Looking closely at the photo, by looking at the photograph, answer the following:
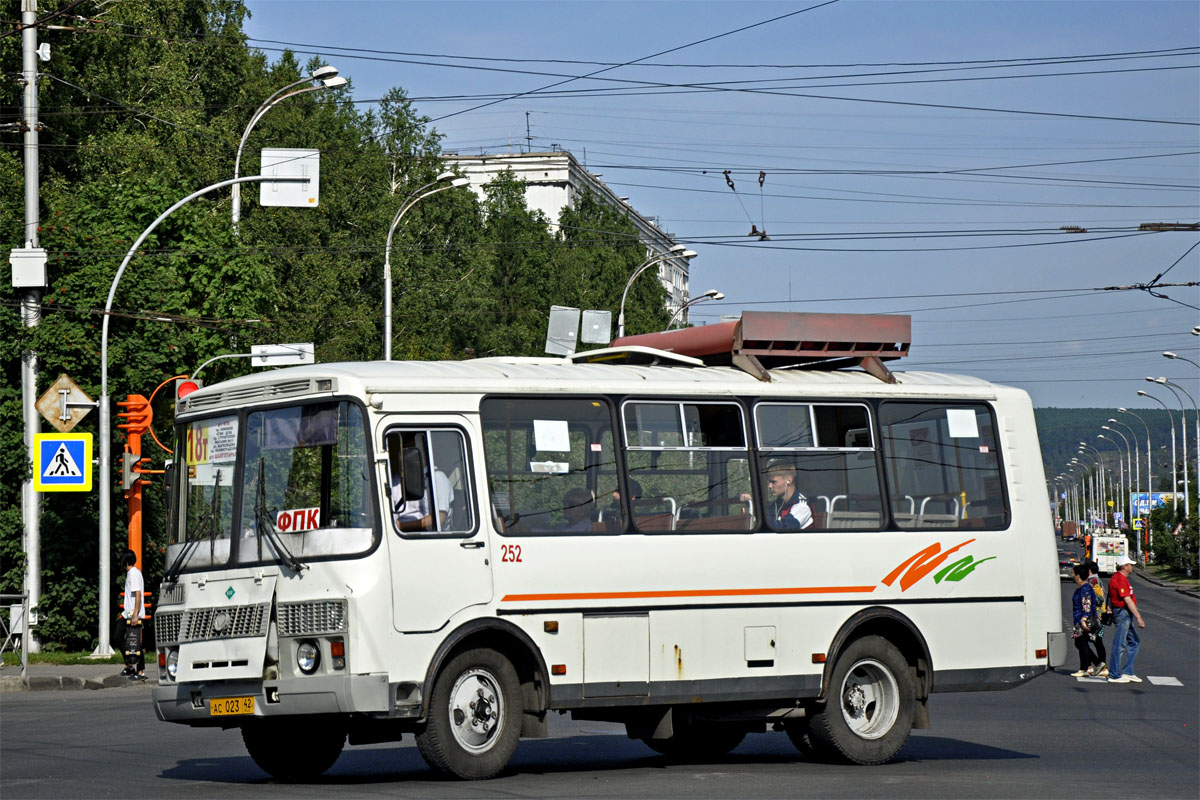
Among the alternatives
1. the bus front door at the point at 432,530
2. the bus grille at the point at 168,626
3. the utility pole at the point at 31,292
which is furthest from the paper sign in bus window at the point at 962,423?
the utility pole at the point at 31,292

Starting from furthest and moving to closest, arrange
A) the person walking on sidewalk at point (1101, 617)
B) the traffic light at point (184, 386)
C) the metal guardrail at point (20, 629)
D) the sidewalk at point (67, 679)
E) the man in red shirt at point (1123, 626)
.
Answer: the traffic light at point (184, 386)
the person walking on sidewalk at point (1101, 617)
the metal guardrail at point (20, 629)
the sidewalk at point (67, 679)
the man in red shirt at point (1123, 626)

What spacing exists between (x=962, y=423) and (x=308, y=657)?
6368mm

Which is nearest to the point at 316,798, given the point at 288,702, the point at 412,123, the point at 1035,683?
A: the point at 288,702

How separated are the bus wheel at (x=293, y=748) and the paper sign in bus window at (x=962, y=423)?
587 cm

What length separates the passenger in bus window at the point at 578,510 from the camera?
1301 centimetres

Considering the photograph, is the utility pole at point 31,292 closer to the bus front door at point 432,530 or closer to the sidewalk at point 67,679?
the sidewalk at point 67,679

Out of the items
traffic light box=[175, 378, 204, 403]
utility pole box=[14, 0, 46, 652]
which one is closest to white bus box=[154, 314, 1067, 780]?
traffic light box=[175, 378, 204, 403]

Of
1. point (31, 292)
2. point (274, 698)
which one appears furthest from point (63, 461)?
point (274, 698)

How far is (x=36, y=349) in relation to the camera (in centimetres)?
3203

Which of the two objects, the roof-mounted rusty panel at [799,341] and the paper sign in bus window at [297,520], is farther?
the roof-mounted rusty panel at [799,341]

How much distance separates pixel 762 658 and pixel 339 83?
22.4 meters

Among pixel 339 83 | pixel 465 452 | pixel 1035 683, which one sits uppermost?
pixel 339 83

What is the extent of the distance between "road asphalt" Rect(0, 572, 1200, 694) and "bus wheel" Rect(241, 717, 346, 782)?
487 inches

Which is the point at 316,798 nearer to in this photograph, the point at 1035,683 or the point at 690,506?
the point at 690,506
